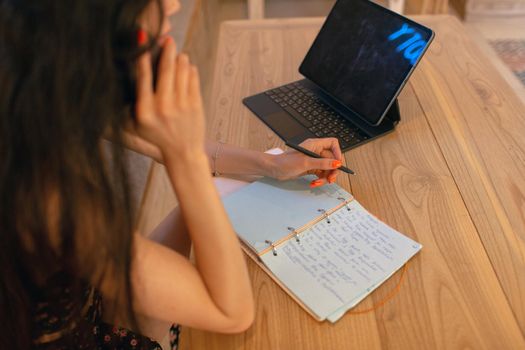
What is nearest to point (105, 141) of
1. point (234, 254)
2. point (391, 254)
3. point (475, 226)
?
point (234, 254)

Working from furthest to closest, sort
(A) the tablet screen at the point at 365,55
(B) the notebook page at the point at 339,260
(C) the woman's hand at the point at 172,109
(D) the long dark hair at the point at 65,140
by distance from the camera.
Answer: (A) the tablet screen at the point at 365,55
(B) the notebook page at the point at 339,260
(C) the woman's hand at the point at 172,109
(D) the long dark hair at the point at 65,140

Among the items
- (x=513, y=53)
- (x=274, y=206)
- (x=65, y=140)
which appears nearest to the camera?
(x=65, y=140)

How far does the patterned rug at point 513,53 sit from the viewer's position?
2.48 metres

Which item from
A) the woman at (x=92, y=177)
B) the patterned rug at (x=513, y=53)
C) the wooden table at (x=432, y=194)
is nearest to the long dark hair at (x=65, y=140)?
the woman at (x=92, y=177)

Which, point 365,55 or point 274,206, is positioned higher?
point 365,55

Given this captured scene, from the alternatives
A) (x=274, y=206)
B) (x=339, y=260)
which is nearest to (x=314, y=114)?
(x=274, y=206)

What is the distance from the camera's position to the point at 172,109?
63 centimetres

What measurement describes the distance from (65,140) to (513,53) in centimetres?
265

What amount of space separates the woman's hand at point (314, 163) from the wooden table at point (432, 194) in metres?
0.05

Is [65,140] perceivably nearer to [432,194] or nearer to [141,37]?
[141,37]

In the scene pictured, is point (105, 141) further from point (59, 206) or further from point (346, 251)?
point (346, 251)

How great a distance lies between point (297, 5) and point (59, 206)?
2715 mm

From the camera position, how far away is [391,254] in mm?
784

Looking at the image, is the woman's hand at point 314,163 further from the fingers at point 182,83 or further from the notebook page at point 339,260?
the fingers at point 182,83
